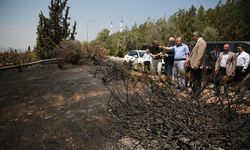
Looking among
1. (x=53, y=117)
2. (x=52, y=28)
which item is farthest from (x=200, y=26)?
(x=53, y=117)

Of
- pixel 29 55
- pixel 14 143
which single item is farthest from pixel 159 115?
pixel 29 55

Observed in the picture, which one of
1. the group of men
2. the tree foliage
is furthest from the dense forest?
the group of men

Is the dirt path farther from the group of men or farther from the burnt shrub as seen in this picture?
the burnt shrub

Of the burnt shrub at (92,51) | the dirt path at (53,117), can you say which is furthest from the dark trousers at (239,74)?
the burnt shrub at (92,51)

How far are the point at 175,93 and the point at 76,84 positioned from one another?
6858 mm

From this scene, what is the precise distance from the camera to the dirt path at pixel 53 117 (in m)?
4.38

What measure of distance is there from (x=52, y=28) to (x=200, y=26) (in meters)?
24.1

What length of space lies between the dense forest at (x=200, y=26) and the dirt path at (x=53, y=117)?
1528 cm

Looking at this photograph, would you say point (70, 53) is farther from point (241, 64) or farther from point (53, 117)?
point (53, 117)

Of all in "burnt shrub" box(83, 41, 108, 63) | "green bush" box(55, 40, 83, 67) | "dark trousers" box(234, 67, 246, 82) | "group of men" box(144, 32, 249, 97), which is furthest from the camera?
"burnt shrub" box(83, 41, 108, 63)

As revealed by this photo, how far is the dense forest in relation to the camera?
31.7 meters

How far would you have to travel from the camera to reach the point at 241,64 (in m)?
8.12

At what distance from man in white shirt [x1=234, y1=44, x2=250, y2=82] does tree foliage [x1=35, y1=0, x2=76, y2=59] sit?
15783mm

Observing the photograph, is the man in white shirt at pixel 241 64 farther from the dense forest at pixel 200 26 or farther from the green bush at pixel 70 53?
→ the dense forest at pixel 200 26
